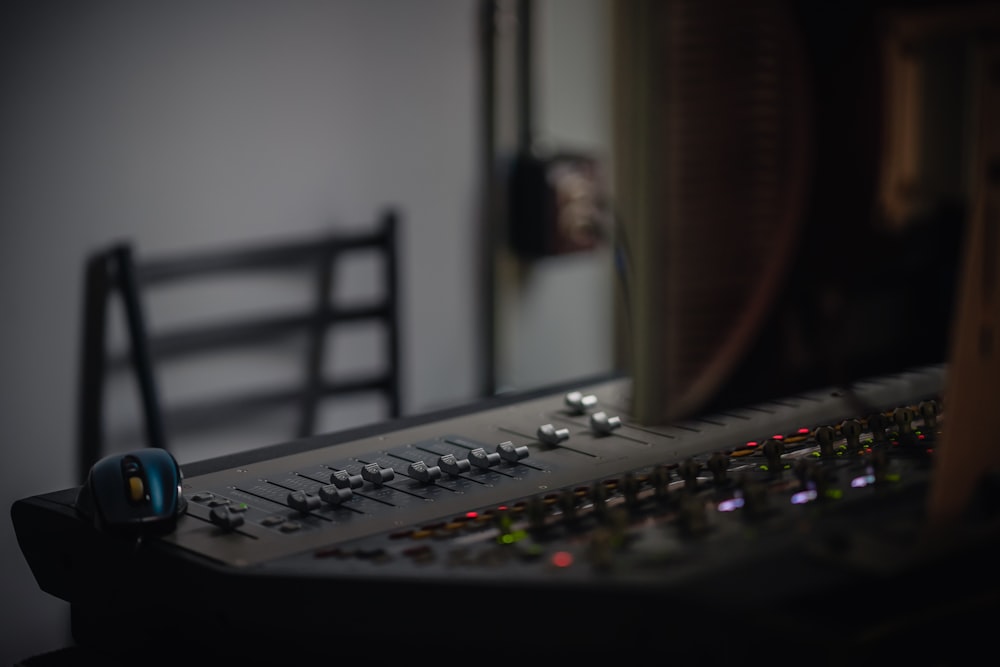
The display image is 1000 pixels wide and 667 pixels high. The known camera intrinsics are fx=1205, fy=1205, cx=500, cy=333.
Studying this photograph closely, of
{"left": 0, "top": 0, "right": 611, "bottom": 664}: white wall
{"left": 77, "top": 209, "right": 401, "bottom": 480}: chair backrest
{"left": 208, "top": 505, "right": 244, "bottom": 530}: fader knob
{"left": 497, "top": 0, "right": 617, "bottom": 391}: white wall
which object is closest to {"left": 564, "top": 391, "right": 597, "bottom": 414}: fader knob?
{"left": 208, "top": 505, "right": 244, "bottom": 530}: fader knob

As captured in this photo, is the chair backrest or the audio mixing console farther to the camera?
the chair backrest

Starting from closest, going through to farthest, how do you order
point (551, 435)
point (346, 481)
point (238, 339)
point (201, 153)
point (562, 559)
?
point (562, 559), point (346, 481), point (551, 435), point (201, 153), point (238, 339)

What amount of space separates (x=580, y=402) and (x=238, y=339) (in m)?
1.14

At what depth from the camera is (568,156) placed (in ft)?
8.60

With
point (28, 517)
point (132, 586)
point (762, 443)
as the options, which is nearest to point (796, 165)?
point (762, 443)

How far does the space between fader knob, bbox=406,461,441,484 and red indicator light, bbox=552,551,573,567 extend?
28 centimetres

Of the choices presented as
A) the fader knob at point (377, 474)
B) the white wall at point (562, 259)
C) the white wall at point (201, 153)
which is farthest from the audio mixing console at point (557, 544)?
the white wall at point (562, 259)

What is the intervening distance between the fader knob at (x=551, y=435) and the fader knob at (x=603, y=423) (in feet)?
0.12

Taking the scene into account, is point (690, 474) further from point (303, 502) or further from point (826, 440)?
point (303, 502)

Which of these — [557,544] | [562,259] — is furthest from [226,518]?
[562,259]

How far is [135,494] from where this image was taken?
3.26ft

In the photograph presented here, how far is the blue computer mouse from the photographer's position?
98 centimetres

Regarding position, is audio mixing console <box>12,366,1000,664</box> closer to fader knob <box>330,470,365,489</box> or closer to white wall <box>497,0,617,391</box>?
fader knob <box>330,470,365,489</box>

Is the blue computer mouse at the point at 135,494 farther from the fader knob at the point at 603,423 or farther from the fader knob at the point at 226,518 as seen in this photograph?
the fader knob at the point at 603,423
